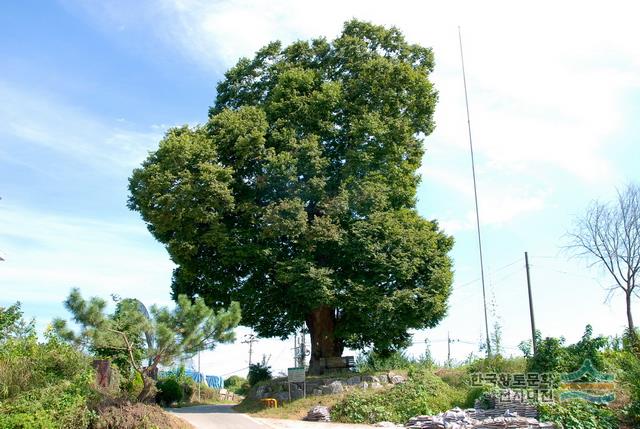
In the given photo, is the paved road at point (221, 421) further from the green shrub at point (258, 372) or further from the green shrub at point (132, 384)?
the green shrub at point (258, 372)

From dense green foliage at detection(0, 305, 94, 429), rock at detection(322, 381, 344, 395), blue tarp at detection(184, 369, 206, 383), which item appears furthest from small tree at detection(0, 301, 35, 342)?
blue tarp at detection(184, 369, 206, 383)

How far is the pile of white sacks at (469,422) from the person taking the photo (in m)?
14.7

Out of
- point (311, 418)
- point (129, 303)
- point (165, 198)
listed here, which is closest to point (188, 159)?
point (165, 198)

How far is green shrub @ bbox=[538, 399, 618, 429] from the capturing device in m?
14.8

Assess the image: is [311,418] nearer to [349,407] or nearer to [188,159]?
[349,407]

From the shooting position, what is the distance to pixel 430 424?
1605 cm

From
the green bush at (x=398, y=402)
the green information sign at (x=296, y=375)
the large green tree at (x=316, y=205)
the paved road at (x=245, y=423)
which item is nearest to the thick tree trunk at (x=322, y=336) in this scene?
the large green tree at (x=316, y=205)

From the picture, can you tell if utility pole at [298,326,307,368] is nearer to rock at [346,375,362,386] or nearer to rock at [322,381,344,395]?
rock at [346,375,362,386]

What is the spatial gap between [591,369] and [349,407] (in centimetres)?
753

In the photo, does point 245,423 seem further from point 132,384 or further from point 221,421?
point 132,384

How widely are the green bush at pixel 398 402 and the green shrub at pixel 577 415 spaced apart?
343cm

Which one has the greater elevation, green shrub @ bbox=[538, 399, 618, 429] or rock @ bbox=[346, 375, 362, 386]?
rock @ bbox=[346, 375, 362, 386]

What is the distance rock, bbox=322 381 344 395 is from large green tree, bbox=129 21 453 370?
2562mm

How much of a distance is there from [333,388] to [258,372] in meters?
8.17
